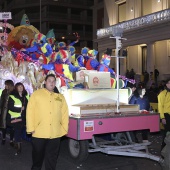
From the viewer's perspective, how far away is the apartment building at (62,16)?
58.8 m

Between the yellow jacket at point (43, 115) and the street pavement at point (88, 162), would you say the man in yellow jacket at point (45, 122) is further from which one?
the street pavement at point (88, 162)

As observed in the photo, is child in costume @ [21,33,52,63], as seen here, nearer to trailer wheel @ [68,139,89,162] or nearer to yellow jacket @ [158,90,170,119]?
trailer wheel @ [68,139,89,162]

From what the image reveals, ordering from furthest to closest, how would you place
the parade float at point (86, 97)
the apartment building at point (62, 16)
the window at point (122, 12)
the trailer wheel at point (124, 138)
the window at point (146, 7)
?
1. the apartment building at point (62, 16)
2. the window at point (122, 12)
3. the window at point (146, 7)
4. the trailer wheel at point (124, 138)
5. the parade float at point (86, 97)

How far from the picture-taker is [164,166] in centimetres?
481

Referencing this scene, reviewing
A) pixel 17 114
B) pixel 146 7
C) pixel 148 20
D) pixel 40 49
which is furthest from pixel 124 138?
pixel 146 7

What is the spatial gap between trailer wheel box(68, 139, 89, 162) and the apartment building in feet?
171

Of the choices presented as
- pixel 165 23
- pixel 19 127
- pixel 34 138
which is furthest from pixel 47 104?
pixel 165 23

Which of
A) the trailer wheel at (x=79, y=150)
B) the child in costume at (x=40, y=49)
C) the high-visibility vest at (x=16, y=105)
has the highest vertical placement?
the child in costume at (x=40, y=49)

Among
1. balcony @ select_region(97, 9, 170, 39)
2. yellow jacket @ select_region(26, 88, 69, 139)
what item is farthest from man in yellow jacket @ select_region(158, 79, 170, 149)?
balcony @ select_region(97, 9, 170, 39)

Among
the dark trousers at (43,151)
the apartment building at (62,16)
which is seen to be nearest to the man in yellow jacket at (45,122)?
the dark trousers at (43,151)

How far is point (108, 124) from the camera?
630 centimetres

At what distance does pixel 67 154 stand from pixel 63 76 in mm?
1845

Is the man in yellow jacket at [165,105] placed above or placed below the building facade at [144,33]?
below

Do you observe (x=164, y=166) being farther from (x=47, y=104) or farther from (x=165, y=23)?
(x=165, y=23)
